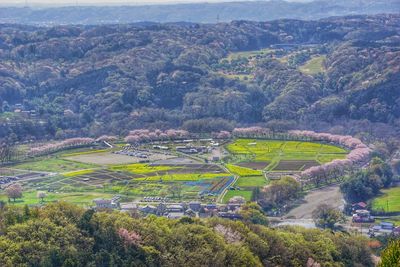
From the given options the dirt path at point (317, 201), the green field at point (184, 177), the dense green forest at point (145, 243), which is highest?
the dense green forest at point (145, 243)

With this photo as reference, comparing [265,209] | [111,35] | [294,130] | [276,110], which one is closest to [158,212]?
[265,209]

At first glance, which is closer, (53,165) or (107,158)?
(53,165)

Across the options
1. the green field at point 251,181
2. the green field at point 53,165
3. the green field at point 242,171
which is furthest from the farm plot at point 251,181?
the green field at point 53,165

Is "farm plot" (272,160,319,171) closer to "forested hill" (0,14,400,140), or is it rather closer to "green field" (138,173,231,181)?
"green field" (138,173,231,181)

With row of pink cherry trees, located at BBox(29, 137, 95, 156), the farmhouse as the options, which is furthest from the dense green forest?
row of pink cherry trees, located at BBox(29, 137, 95, 156)

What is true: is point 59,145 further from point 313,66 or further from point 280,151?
point 313,66

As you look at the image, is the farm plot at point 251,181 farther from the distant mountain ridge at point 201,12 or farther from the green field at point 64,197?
the distant mountain ridge at point 201,12

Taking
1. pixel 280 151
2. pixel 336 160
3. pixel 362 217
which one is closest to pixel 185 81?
pixel 280 151
